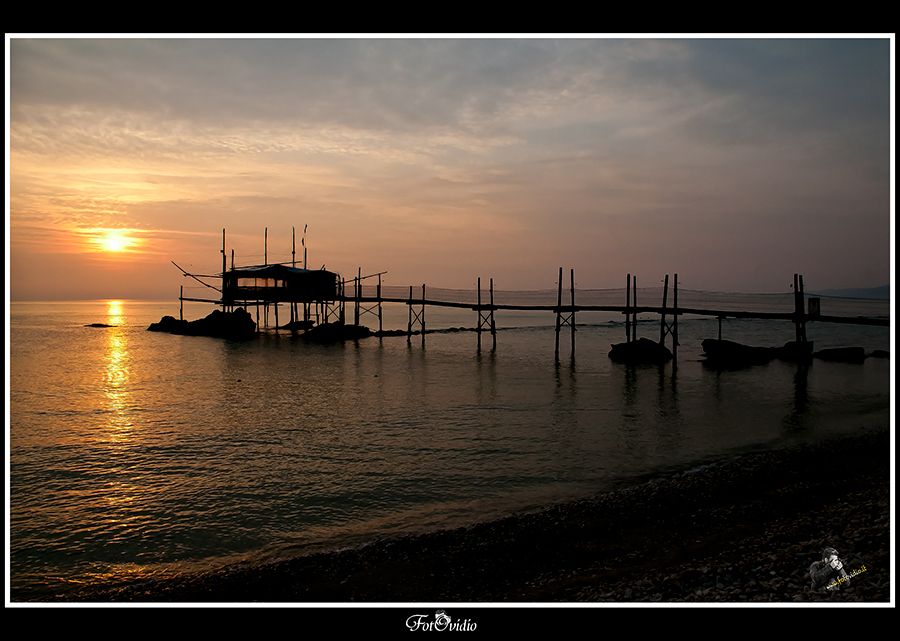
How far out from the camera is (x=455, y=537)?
798 centimetres

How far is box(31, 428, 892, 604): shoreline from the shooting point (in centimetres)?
567

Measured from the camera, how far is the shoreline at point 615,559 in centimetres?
567

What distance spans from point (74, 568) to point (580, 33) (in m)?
9.65

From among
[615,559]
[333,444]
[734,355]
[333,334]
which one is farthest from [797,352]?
[333,334]

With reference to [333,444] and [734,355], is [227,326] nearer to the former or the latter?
[333,444]

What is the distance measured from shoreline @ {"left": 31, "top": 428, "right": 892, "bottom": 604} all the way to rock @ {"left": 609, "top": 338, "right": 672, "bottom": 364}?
24174 millimetres

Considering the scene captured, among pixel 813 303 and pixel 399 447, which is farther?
pixel 813 303

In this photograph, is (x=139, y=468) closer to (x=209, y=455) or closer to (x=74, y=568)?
(x=209, y=455)

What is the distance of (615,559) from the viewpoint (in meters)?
6.80

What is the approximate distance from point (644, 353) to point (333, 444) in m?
24.9

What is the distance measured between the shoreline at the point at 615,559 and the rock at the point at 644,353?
24.2 m

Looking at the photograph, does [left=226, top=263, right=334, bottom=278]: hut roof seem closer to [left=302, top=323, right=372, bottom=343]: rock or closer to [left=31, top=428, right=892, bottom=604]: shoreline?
[left=302, top=323, right=372, bottom=343]: rock

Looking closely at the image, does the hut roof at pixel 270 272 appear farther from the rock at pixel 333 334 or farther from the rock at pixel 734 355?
the rock at pixel 734 355

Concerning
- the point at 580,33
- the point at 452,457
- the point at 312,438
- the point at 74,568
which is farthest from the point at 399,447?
the point at 580,33
